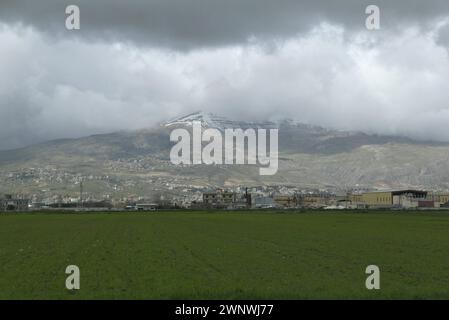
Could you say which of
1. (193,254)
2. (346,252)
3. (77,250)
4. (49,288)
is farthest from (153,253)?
(49,288)

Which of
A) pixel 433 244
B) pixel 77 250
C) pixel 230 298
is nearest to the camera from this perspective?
pixel 230 298

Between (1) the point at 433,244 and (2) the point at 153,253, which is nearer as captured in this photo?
(2) the point at 153,253

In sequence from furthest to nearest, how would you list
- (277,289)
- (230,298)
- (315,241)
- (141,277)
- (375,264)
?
1. (315,241)
2. (375,264)
3. (141,277)
4. (277,289)
5. (230,298)

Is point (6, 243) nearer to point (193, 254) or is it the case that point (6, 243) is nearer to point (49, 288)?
point (193, 254)

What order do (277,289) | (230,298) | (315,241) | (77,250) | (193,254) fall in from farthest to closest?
(315,241)
(77,250)
(193,254)
(277,289)
(230,298)
